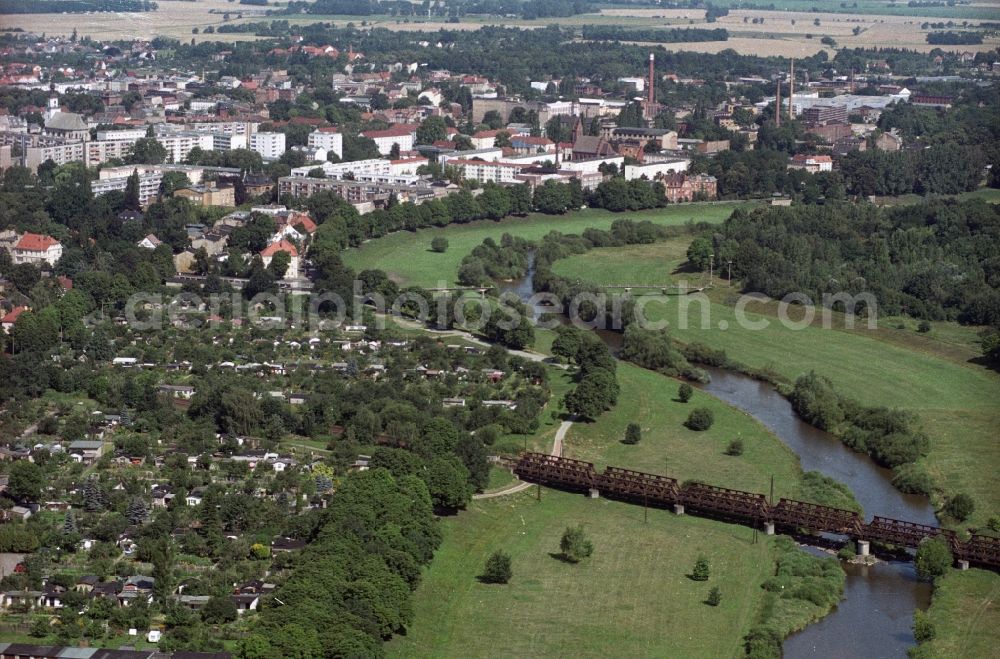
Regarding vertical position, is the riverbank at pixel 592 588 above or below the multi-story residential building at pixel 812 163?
below

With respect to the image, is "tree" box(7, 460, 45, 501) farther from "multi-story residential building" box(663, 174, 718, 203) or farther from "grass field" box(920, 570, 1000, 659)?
"multi-story residential building" box(663, 174, 718, 203)

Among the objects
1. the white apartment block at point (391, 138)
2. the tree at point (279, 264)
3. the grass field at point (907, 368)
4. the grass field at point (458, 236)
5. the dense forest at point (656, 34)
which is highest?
the dense forest at point (656, 34)

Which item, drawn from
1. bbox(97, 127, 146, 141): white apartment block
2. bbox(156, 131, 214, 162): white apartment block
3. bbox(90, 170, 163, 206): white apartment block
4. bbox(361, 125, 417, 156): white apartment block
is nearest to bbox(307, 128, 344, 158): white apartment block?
bbox(361, 125, 417, 156): white apartment block

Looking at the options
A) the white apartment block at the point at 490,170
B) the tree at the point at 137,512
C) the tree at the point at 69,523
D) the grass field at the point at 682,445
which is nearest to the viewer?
the tree at the point at 69,523

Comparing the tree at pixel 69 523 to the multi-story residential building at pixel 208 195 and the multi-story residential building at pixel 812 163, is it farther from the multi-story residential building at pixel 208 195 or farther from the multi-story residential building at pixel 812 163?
the multi-story residential building at pixel 812 163

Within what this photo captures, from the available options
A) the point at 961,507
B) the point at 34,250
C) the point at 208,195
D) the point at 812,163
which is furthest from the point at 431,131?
the point at 961,507

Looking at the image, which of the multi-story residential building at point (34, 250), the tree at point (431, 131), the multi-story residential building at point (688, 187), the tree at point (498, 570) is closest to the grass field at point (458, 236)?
the multi-story residential building at point (688, 187)

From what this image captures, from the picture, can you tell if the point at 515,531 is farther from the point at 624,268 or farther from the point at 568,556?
the point at 624,268

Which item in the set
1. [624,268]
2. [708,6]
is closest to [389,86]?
[624,268]
